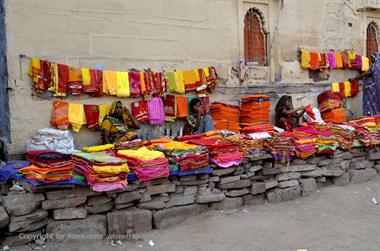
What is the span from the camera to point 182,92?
7.55 m

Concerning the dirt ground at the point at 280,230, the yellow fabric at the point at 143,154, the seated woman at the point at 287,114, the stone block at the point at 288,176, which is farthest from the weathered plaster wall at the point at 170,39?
the dirt ground at the point at 280,230

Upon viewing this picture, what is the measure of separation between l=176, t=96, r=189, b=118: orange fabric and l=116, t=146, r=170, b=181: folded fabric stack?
2020mm

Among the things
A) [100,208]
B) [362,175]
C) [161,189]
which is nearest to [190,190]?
[161,189]

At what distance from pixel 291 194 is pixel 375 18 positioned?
6693mm

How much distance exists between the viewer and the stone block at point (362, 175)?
7.88 m

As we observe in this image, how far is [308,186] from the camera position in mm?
7082

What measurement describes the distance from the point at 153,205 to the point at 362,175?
462cm

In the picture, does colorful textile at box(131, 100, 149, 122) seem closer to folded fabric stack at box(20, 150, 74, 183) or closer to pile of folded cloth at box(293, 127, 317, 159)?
folded fabric stack at box(20, 150, 74, 183)

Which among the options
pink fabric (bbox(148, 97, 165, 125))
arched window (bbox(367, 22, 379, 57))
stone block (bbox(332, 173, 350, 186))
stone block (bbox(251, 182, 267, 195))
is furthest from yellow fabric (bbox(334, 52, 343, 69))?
pink fabric (bbox(148, 97, 165, 125))

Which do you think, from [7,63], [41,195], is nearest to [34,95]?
[7,63]

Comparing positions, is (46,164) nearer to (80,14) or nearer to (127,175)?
(127,175)

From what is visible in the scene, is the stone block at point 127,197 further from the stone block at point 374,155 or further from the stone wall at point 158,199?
the stone block at point 374,155

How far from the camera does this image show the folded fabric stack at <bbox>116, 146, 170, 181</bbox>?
518cm

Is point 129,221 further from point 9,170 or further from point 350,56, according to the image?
point 350,56
